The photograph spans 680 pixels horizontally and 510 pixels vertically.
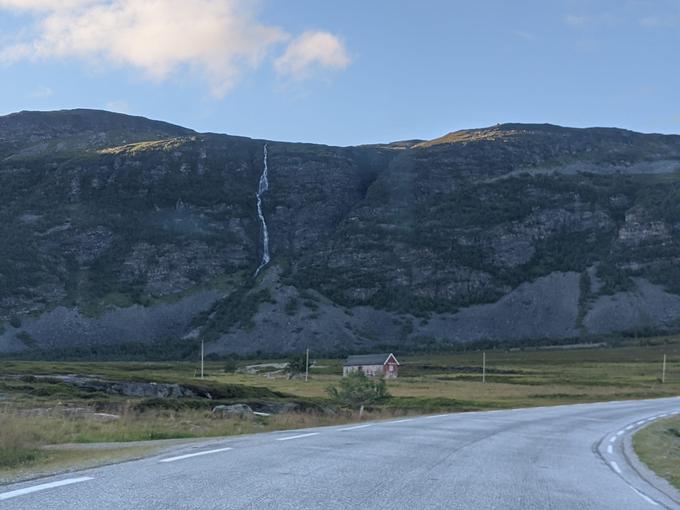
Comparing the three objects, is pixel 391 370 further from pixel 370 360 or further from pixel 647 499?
pixel 647 499

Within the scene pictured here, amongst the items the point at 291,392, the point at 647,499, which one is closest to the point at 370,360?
the point at 291,392

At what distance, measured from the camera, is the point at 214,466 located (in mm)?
12227

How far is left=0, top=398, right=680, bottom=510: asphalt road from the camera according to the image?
919 centimetres

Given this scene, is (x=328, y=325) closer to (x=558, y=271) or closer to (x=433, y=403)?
(x=558, y=271)

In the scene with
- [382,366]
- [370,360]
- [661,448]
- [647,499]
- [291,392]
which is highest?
[647,499]

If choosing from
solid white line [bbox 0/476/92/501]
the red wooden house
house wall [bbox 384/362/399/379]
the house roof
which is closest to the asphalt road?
solid white line [bbox 0/476/92/501]

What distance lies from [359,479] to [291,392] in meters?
57.5

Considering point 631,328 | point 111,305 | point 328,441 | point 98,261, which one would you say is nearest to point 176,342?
point 111,305

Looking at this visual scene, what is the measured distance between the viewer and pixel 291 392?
6819cm

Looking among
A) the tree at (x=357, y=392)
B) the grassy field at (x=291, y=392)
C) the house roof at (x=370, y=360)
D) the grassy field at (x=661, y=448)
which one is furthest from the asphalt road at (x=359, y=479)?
the house roof at (x=370, y=360)

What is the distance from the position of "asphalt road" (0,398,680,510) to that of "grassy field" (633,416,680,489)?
0.48 meters

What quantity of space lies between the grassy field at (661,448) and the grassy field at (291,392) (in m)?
11.1

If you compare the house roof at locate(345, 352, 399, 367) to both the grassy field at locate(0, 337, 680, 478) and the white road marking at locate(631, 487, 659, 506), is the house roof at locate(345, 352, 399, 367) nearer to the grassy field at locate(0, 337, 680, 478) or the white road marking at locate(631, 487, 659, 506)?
the grassy field at locate(0, 337, 680, 478)

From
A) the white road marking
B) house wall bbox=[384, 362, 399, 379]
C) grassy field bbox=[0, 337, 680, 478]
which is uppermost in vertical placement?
the white road marking
